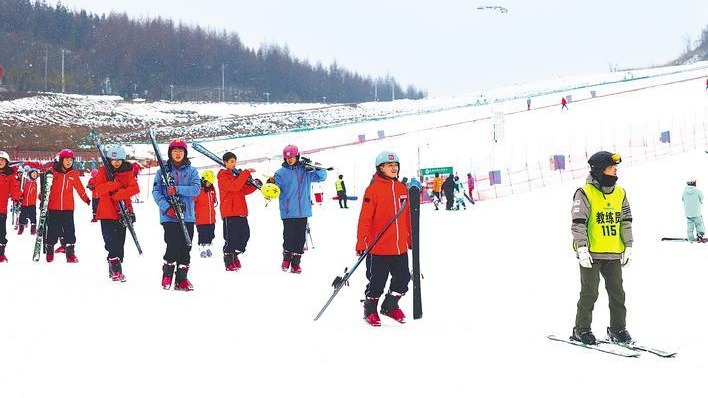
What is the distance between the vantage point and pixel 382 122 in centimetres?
5353

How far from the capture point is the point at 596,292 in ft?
19.6

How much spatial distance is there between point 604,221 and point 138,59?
13048 cm

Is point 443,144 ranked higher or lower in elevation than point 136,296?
higher

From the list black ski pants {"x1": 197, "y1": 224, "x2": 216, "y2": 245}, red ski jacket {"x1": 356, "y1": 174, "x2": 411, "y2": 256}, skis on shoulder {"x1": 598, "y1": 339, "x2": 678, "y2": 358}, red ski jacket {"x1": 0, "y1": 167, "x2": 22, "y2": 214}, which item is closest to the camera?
skis on shoulder {"x1": 598, "y1": 339, "x2": 678, "y2": 358}

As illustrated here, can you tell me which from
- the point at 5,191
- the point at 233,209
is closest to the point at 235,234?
the point at 233,209

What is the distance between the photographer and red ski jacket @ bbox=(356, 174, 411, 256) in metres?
6.56

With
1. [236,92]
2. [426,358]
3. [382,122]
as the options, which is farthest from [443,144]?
[236,92]

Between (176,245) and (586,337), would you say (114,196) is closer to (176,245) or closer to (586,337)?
(176,245)

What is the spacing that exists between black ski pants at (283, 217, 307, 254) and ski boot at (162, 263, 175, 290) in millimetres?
2034

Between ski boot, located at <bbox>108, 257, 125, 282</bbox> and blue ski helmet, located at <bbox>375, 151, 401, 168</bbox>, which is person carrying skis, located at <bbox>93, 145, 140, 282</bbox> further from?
blue ski helmet, located at <bbox>375, 151, 401, 168</bbox>

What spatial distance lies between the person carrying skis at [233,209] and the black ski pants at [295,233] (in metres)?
0.81

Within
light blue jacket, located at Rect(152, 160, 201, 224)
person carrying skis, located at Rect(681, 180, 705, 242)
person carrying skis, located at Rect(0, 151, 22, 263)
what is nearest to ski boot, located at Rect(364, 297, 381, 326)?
light blue jacket, located at Rect(152, 160, 201, 224)

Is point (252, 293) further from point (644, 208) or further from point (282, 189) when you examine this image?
point (644, 208)

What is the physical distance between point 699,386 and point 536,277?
558 cm
